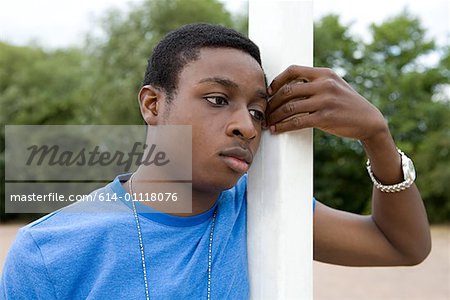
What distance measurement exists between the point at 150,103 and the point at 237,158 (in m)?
0.28

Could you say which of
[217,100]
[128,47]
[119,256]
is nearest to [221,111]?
[217,100]

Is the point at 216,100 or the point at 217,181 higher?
the point at 216,100

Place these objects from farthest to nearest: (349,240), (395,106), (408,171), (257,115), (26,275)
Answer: (395,106) → (349,240) → (408,171) → (257,115) → (26,275)

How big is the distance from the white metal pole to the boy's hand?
0.03 metres

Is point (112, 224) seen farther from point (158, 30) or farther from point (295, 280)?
point (158, 30)

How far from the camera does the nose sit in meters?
1.24

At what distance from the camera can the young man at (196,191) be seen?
1249 millimetres

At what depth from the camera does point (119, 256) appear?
1.28 m

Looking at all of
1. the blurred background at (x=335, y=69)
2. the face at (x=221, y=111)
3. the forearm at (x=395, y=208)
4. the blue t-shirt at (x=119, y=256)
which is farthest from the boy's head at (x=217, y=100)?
the blurred background at (x=335, y=69)

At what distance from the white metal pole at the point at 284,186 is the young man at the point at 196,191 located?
0.04 m

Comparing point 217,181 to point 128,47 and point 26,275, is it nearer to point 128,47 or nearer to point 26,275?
point 26,275

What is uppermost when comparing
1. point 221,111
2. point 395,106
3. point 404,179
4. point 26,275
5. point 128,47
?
point 128,47

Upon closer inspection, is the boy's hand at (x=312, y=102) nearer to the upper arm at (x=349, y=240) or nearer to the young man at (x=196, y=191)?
the young man at (x=196, y=191)

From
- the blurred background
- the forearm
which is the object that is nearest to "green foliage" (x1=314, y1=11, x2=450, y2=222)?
the blurred background
